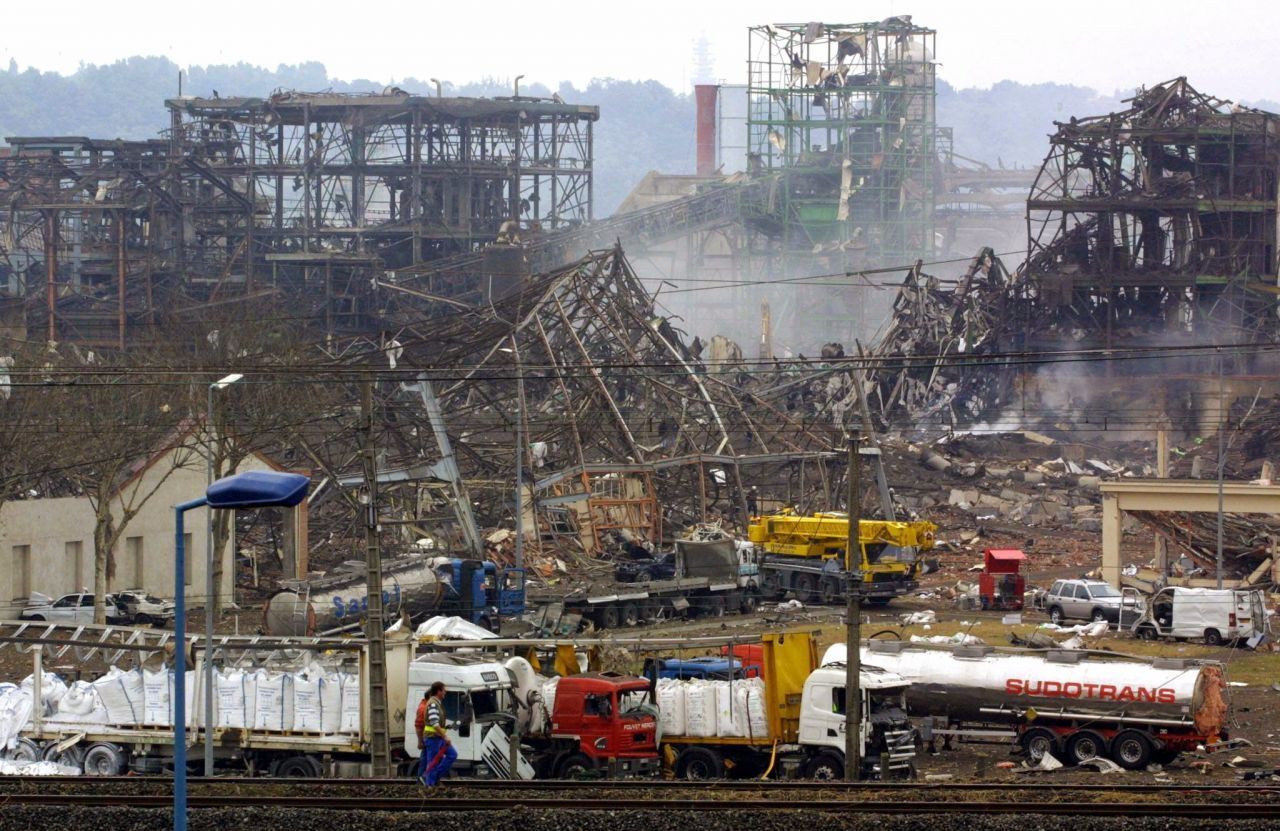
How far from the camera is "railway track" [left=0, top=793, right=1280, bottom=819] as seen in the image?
1584 cm

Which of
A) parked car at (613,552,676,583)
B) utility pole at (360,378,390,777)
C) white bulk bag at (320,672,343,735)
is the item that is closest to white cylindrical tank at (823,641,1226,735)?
utility pole at (360,378,390,777)

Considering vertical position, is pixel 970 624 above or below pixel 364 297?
below

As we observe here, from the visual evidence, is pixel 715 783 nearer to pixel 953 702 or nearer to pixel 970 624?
pixel 953 702

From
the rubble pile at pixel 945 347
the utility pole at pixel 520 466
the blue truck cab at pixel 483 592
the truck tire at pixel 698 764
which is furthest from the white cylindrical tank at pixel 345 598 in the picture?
the rubble pile at pixel 945 347

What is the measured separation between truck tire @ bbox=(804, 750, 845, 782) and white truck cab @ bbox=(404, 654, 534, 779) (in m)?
3.63

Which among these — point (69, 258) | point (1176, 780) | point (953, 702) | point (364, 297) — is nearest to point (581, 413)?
point (953, 702)

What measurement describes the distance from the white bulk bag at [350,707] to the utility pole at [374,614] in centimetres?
116

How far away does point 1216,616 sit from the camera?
32344 millimetres

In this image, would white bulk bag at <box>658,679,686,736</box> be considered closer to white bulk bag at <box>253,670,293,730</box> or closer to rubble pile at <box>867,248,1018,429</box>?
white bulk bag at <box>253,670,293,730</box>

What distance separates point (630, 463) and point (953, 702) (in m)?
21.3

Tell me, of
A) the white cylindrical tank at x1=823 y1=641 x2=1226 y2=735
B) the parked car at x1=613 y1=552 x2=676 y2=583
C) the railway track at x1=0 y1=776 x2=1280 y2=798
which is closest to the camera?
the railway track at x1=0 y1=776 x2=1280 y2=798

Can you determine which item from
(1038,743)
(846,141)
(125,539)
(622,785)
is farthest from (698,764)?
(846,141)

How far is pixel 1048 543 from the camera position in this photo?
46.8m

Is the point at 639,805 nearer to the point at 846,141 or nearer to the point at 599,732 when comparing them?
the point at 599,732
